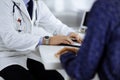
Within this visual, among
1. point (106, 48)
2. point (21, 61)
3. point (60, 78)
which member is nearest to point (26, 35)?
point (21, 61)

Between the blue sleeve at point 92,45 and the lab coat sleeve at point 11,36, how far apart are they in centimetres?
57

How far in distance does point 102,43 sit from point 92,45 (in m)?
0.04

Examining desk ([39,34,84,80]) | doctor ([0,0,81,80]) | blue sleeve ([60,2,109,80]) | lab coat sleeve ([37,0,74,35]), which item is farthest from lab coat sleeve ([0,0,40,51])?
blue sleeve ([60,2,109,80])

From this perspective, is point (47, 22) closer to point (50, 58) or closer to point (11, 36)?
point (11, 36)

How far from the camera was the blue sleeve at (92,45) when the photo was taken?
0.84 metres

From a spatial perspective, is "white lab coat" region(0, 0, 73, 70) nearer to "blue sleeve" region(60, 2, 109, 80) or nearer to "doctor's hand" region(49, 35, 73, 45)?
"doctor's hand" region(49, 35, 73, 45)

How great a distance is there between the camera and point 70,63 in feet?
3.14

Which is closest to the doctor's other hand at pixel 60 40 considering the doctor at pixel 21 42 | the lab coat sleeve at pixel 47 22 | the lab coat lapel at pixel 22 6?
the doctor at pixel 21 42

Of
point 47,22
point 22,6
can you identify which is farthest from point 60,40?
point 47,22

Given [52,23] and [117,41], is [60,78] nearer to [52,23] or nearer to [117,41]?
[52,23]

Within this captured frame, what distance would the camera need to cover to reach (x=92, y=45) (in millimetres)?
859

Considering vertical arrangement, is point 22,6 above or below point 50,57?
above

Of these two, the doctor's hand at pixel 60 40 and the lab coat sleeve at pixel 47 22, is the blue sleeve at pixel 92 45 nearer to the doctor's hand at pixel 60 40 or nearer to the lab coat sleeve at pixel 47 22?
the doctor's hand at pixel 60 40

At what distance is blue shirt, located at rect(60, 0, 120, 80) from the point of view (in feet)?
2.74
